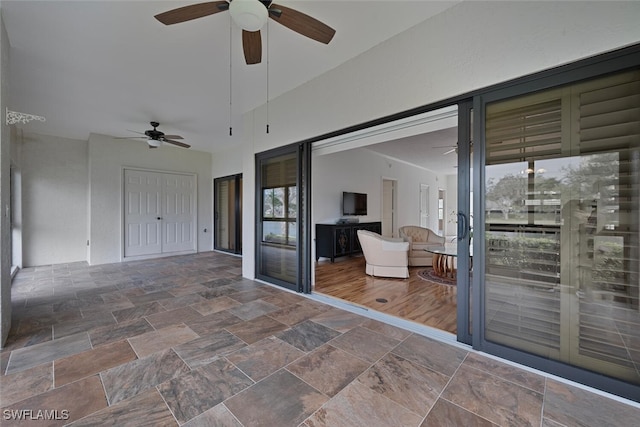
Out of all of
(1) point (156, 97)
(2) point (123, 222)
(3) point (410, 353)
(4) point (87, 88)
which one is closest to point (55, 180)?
(2) point (123, 222)

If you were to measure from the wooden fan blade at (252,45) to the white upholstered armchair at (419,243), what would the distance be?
4226 mm

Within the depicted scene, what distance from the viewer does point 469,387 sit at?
1.71m

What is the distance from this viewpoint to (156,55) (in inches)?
115

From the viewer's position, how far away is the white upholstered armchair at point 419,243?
5.47m

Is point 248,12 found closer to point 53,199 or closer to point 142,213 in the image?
point 142,213

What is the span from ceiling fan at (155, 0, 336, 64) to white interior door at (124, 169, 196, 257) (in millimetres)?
5615

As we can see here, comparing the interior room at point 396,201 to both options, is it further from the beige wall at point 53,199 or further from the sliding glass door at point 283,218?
the beige wall at point 53,199

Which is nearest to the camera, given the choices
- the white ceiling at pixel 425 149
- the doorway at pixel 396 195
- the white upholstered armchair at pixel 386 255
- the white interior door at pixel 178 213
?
the doorway at pixel 396 195

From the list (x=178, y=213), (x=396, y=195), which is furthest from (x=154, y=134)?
Result: (x=396, y=195)

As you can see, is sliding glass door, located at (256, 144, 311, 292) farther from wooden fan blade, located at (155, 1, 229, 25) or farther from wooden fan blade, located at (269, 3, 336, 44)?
wooden fan blade, located at (155, 1, 229, 25)

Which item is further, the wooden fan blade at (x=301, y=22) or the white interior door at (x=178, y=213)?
the white interior door at (x=178, y=213)

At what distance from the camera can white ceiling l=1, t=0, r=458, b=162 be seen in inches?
91.0

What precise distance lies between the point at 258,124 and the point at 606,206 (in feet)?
13.8

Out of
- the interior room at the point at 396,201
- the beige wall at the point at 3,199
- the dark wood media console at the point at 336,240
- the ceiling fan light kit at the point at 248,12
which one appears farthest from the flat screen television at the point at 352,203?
the beige wall at the point at 3,199
